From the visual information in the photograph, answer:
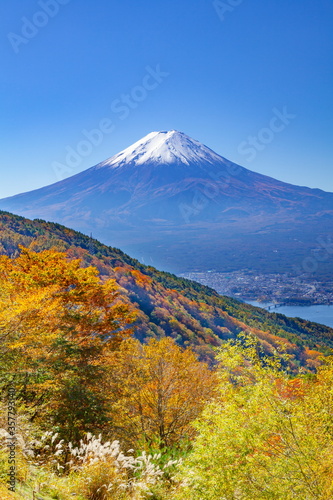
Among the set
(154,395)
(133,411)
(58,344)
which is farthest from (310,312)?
(58,344)

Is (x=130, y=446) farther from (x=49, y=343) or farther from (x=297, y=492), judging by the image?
(x=297, y=492)

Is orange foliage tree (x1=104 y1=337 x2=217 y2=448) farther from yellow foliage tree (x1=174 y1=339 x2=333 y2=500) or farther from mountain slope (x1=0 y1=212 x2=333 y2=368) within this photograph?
mountain slope (x1=0 y1=212 x2=333 y2=368)

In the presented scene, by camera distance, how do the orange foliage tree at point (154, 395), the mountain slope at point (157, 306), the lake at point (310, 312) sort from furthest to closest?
the lake at point (310, 312), the mountain slope at point (157, 306), the orange foliage tree at point (154, 395)

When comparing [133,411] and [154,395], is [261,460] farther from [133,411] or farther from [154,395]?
[133,411]

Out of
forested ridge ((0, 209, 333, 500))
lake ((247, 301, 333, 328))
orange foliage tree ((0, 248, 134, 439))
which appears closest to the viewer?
forested ridge ((0, 209, 333, 500))

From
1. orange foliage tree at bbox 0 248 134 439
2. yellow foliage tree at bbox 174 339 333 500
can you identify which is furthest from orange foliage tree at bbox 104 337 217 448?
yellow foliage tree at bbox 174 339 333 500

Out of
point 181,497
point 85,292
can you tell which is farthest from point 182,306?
point 181,497

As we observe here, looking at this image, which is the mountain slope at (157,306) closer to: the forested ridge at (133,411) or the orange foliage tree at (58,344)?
the orange foliage tree at (58,344)

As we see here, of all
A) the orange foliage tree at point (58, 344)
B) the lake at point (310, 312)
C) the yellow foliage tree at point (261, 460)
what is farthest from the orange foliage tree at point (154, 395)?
the lake at point (310, 312)

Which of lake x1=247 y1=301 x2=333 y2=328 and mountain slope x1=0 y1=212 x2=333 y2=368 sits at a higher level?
mountain slope x1=0 y1=212 x2=333 y2=368
